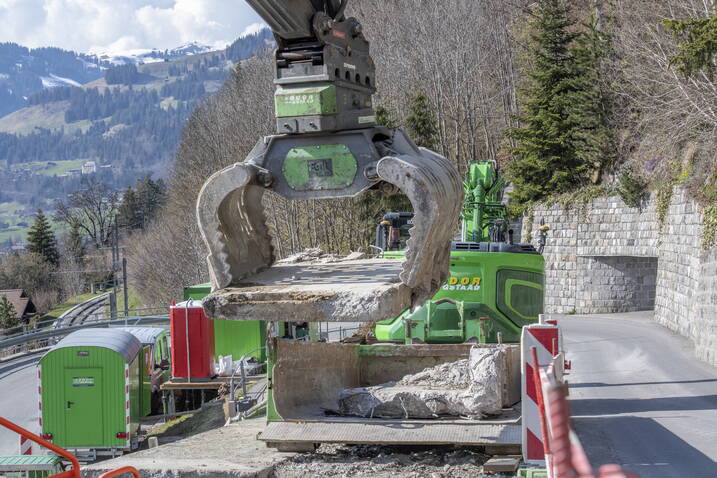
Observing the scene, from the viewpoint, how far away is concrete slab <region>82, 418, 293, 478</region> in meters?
8.95

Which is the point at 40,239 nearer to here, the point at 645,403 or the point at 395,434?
the point at 645,403

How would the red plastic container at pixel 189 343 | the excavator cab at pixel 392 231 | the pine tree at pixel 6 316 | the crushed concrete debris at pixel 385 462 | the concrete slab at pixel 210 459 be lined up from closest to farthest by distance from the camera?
the concrete slab at pixel 210 459, the crushed concrete debris at pixel 385 462, the excavator cab at pixel 392 231, the red plastic container at pixel 189 343, the pine tree at pixel 6 316

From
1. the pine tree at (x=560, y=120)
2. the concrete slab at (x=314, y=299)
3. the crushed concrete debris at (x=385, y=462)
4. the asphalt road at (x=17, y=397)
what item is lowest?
the asphalt road at (x=17, y=397)

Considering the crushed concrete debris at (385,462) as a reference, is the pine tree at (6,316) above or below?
below

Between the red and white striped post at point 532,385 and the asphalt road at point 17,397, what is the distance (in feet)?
47.8

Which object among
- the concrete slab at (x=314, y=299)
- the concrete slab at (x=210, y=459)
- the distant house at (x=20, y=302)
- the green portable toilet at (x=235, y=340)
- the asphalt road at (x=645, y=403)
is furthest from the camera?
the distant house at (x=20, y=302)

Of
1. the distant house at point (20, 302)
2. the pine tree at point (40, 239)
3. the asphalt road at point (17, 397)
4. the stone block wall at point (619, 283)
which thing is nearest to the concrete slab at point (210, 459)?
the asphalt road at point (17, 397)

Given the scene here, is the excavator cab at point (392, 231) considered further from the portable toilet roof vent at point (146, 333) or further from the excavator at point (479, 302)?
the portable toilet roof vent at point (146, 333)

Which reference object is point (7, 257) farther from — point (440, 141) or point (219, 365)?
point (219, 365)

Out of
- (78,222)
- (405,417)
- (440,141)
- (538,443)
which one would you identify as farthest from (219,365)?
(78,222)

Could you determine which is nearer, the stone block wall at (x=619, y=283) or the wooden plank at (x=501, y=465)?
the wooden plank at (x=501, y=465)

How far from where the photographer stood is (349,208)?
4950cm

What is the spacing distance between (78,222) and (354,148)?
95844 millimetres

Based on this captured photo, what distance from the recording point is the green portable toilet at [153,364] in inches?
837
